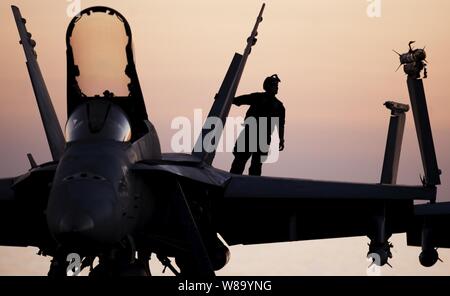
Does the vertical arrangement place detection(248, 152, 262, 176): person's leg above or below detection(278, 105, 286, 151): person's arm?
below

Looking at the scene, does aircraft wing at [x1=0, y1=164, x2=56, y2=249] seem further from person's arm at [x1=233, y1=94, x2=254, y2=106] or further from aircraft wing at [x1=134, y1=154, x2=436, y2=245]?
person's arm at [x1=233, y1=94, x2=254, y2=106]

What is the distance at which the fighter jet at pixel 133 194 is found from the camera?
1276 cm

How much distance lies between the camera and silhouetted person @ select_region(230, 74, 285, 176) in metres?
21.0

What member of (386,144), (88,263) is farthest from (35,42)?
(386,144)

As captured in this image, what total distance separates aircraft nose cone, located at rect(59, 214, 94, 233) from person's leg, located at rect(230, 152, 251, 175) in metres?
9.43

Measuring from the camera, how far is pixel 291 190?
59.9 ft

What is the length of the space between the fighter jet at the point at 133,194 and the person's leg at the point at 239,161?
59.3 inches

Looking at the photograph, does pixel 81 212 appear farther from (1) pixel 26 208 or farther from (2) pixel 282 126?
(2) pixel 282 126

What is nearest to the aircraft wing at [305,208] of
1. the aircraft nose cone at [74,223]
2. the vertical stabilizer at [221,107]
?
the vertical stabilizer at [221,107]

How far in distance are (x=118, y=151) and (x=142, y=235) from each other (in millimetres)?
1768

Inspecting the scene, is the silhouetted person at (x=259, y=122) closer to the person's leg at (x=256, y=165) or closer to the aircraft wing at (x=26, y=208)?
the person's leg at (x=256, y=165)

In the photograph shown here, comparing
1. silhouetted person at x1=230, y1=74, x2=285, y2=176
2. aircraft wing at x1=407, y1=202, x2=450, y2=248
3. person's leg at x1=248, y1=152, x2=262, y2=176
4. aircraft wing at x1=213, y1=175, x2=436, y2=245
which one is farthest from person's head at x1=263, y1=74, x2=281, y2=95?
aircraft wing at x1=407, y1=202, x2=450, y2=248

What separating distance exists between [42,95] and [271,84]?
4711mm

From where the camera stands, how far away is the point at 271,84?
20969 millimetres
